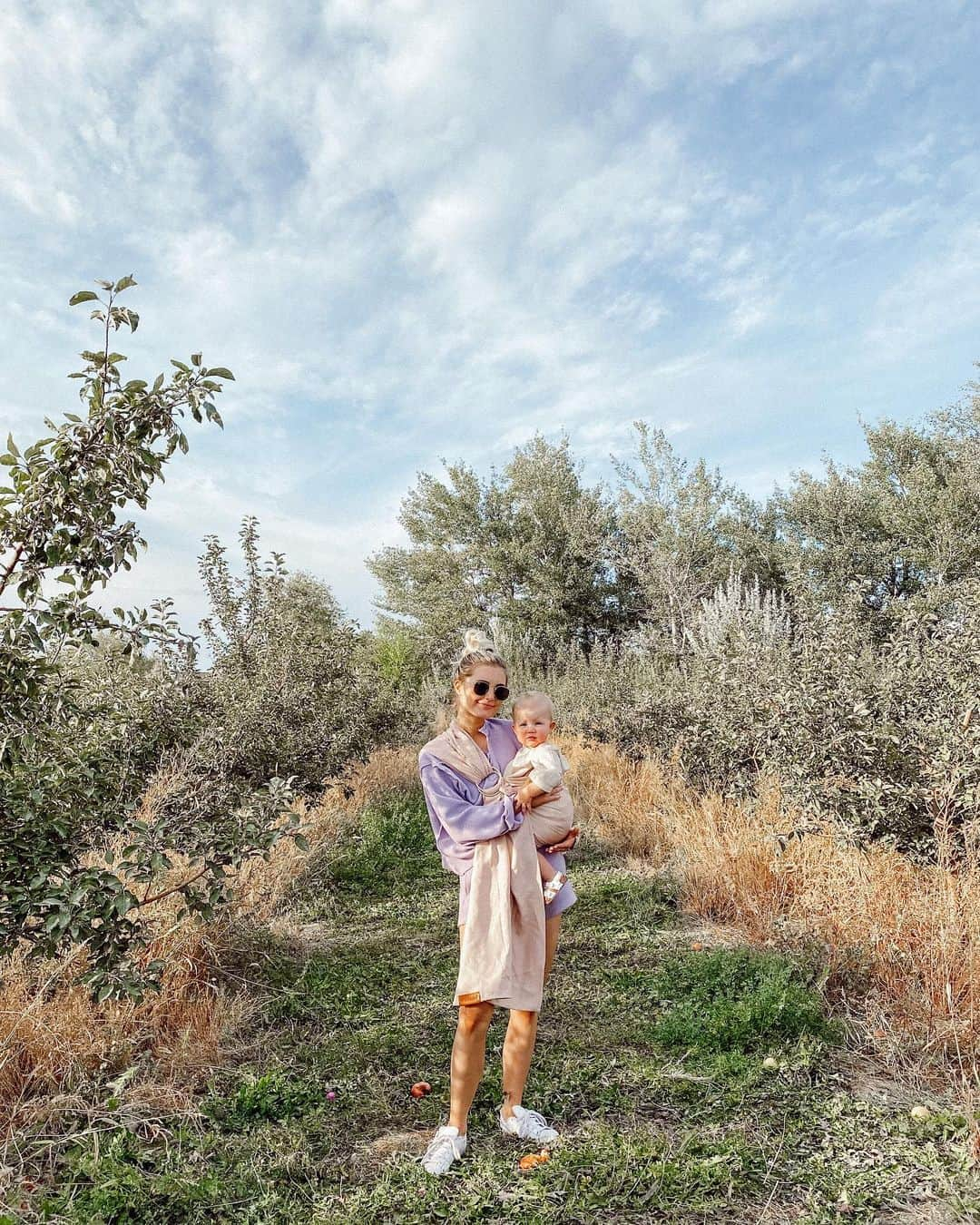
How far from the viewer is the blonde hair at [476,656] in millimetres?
3146

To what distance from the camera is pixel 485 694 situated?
3.12 m

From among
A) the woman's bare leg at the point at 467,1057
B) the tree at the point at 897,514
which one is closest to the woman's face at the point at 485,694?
the woman's bare leg at the point at 467,1057

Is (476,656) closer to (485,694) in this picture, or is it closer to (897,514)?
(485,694)

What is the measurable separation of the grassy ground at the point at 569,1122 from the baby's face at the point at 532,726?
1442 millimetres

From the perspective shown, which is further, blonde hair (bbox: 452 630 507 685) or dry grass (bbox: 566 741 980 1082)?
dry grass (bbox: 566 741 980 1082)

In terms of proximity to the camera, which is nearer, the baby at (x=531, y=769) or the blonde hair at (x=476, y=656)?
the baby at (x=531, y=769)

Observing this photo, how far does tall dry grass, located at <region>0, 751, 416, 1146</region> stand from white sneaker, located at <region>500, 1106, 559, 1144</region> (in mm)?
1263

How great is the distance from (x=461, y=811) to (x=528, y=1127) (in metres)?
1.21

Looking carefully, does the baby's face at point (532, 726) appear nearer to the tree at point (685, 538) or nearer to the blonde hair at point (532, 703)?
the blonde hair at point (532, 703)

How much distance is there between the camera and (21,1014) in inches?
120

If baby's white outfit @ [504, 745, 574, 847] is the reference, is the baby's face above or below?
above

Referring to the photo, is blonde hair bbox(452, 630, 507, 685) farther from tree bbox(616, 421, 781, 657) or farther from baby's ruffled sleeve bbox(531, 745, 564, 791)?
tree bbox(616, 421, 781, 657)

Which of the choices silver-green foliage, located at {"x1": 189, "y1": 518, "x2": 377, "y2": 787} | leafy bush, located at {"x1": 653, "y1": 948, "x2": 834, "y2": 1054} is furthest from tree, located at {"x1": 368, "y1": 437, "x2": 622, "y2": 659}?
leafy bush, located at {"x1": 653, "y1": 948, "x2": 834, "y2": 1054}

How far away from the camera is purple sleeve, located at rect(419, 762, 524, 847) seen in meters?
2.87
